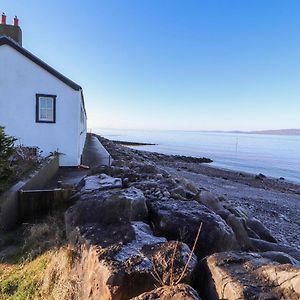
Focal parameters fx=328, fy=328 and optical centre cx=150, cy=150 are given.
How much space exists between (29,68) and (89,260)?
10921 millimetres

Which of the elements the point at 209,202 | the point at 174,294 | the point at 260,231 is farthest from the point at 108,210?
the point at 260,231

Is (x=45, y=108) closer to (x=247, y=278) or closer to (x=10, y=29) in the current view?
(x=10, y=29)

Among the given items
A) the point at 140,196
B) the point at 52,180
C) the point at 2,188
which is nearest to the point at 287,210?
the point at 52,180

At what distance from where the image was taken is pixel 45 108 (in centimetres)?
1370

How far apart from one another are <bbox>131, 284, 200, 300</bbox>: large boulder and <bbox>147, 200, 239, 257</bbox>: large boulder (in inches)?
77.1

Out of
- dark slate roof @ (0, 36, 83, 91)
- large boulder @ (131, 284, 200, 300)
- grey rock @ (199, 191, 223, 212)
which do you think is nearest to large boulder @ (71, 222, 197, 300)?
large boulder @ (131, 284, 200, 300)

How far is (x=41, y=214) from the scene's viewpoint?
8258mm

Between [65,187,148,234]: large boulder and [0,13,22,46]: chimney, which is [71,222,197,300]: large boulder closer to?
[65,187,148,234]: large boulder

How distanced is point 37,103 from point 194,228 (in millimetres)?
10276

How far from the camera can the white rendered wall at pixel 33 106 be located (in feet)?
43.0

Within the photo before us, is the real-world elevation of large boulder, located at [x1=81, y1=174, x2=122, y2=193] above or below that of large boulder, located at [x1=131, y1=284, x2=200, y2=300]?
above

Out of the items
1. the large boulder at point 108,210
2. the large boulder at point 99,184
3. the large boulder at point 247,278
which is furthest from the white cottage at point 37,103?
the large boulder at point 247,278

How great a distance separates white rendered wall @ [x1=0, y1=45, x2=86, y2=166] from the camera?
13102 millimetres

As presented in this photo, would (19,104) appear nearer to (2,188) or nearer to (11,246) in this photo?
(2,188)
